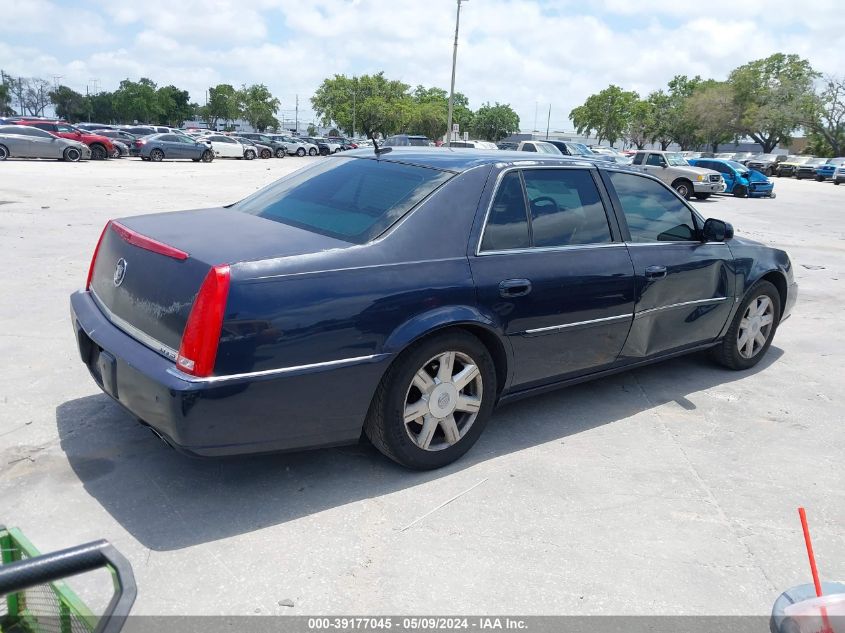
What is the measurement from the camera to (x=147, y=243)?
11.1 feet

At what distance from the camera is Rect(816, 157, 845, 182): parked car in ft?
144

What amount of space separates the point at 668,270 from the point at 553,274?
1085mm

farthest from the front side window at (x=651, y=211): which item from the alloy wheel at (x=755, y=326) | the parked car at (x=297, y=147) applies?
the parked car at (x=297, y=147)

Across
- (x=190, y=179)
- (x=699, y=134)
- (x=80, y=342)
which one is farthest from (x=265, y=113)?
(x=80, y=342)

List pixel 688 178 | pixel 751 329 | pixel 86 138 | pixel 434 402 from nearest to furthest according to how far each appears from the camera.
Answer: pixel 434 402, pixel 751 329, pixel 688 178, pixel 86 138

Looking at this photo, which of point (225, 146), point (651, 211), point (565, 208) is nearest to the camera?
→ point (565, 208)

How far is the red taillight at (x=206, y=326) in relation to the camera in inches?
114

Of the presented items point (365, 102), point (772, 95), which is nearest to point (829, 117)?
point (772, 95)

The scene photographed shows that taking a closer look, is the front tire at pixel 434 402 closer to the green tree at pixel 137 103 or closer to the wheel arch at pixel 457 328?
the wheel arch at pixel 457 328

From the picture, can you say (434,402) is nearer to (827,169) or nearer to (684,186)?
(684,186)

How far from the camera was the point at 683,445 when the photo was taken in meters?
4.25

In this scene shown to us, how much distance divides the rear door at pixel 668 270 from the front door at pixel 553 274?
167 millimetres

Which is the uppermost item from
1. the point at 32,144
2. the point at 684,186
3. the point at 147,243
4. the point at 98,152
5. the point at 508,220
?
the point at 508,220

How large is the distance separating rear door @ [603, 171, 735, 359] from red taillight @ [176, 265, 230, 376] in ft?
8.58
